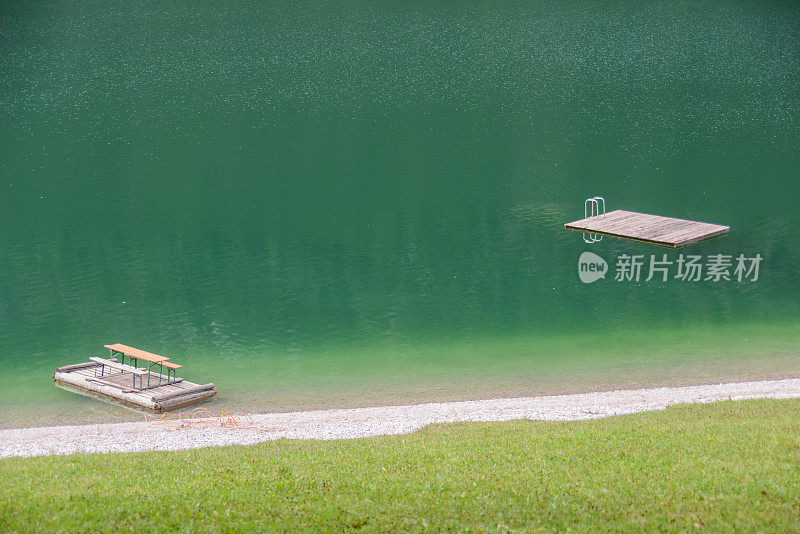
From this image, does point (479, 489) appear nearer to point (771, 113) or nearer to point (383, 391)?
point (383, 391)

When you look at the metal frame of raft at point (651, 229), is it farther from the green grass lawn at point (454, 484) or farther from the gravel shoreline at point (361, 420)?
the green grass lawn at point (454, 484)

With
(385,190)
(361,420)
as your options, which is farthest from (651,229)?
(385,190)

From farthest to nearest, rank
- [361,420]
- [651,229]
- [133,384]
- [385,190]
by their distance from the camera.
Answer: [385,190]
[651,229]
[133,384]
[361,420]

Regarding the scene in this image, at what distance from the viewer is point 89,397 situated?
67.1ft

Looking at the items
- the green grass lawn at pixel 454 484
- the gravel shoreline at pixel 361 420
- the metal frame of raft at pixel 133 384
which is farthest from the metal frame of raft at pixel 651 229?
the metal frame of raft at pixel 133 384

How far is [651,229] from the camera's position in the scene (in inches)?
1070

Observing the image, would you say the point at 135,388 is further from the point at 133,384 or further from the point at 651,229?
the point at 651,229

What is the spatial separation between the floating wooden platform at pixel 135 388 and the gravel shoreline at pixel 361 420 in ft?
3.13

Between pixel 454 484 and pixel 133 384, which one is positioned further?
pixel 133 384

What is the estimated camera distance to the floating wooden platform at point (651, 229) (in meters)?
25.9

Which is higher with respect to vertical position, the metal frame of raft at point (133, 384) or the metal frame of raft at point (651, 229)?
the metal frame of raft at point (651, 229)

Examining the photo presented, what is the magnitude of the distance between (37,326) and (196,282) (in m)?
6.31

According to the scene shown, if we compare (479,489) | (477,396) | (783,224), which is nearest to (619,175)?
(783,224)

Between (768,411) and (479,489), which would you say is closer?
(479,489)
